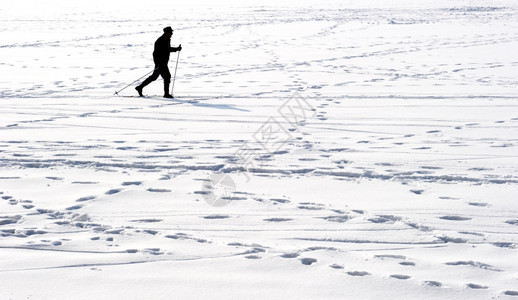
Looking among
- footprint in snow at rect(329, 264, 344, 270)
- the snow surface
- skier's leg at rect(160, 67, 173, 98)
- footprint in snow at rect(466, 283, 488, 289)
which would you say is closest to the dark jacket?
skier's leg at rect(160, 67, 173, 98)

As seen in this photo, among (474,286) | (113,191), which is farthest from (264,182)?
(474,286)

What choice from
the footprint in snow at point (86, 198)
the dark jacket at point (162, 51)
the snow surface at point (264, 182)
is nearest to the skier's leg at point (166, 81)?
the dark jacket at point (162, 51)

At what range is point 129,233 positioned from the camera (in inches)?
196

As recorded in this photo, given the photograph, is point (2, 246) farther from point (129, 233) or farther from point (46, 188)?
point (46, 188)

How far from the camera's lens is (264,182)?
644cm

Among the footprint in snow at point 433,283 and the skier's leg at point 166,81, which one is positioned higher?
the skier's leg at point 166,81

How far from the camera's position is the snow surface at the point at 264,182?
13.8ft

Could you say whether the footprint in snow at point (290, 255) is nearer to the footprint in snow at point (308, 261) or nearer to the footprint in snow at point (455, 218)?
the footprint in snow at point (308, 261)

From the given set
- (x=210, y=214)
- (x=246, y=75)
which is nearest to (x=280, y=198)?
(x=210, y=214)

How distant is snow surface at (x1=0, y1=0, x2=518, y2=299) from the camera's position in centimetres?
421

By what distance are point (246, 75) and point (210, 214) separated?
948cm

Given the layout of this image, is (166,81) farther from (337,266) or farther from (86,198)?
(337,266)

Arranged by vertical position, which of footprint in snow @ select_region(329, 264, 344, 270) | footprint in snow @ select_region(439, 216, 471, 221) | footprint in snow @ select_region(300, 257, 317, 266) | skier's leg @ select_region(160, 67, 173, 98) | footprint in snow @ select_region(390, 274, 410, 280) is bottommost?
footprint in snow @ select_region(300, 257, 317, 266)

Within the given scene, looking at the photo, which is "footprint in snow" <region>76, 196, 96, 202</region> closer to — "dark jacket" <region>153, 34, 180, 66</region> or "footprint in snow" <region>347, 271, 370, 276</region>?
"footprint in snow" <region>347, 271, 370, 276</region>
